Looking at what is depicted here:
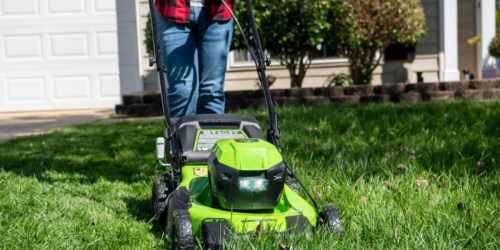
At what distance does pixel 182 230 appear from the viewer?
2.77 metres

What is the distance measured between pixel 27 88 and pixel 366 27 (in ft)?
19.5

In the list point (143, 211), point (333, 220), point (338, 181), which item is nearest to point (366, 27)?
point (338, 181)

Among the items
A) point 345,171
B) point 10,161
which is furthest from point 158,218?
point 10,161

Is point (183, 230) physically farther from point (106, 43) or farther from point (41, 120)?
point (106, 43)

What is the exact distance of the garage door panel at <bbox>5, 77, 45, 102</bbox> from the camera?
43.5 ft

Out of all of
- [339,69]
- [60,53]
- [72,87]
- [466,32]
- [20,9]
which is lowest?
[72,87]

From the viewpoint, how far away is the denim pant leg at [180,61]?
13.2 ft

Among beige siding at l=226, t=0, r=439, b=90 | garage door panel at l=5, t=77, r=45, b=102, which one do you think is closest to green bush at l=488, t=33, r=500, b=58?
beige siding at l=226, t=0, r=439, b=90

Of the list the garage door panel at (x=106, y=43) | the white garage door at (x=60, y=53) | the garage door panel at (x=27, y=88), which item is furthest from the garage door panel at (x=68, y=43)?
the garage door panel at (x=27, y=88)

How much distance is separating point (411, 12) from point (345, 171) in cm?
755

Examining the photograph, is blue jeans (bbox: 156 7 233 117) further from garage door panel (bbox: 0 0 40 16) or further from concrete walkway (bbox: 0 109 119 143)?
garage door panel (bbox: 0 0 40 16)

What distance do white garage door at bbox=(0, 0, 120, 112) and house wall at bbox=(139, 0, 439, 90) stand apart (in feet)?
2.07

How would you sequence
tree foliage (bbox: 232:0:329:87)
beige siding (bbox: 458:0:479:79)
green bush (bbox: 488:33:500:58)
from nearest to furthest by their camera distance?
tree foliage (bbox: 232:0:329:87)
green bush (bbox: 488:33:500:58)
beige siding (bbox: 458:0:479:79)

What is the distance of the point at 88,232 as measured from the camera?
3307 millimetres
